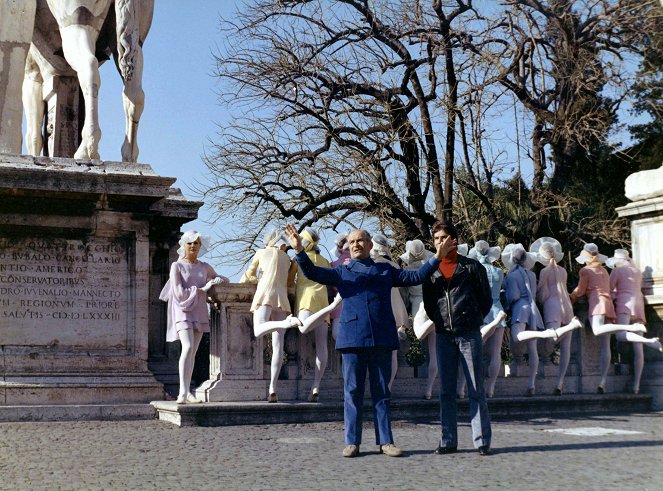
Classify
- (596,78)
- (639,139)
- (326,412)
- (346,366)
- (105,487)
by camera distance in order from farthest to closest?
(639,139)
(596,78)
(326,412)
(346,366)
(105,487)

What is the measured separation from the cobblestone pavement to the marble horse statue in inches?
159

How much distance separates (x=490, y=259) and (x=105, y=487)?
7182mm

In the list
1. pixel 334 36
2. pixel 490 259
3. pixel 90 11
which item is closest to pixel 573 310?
pixel 490 259

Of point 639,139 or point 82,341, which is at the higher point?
point 639,139

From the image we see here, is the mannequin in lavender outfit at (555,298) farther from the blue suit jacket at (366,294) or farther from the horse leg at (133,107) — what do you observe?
the horse leg at (133,107)

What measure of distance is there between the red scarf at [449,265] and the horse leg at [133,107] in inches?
222

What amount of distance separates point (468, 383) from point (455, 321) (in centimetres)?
55

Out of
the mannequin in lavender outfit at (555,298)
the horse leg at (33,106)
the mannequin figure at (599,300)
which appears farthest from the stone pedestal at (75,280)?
the mannequin figure at (599,300)

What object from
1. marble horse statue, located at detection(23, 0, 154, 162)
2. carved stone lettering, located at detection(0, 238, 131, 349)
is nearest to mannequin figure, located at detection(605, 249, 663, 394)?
carved stone lettering, located at detection(0, 238, 131, 349)

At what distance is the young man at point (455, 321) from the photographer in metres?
9.09

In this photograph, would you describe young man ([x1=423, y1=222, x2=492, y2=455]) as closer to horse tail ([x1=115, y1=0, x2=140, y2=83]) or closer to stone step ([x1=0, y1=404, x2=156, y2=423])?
stone step ([x1=0, y1=404, x2=156, y2=423])

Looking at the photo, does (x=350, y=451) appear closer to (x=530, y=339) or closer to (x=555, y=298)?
(x=530, y=339)

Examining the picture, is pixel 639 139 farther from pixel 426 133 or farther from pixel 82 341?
pixel 82 341

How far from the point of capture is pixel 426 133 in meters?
25.0
